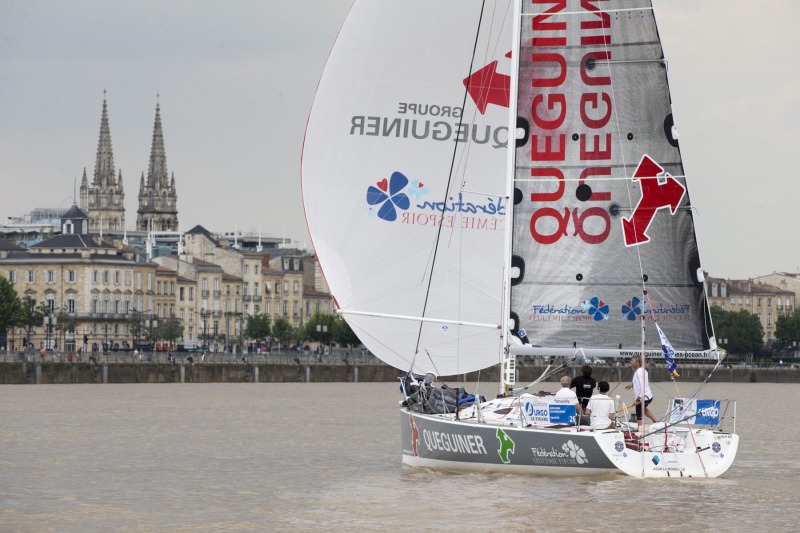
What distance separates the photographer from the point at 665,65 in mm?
18109

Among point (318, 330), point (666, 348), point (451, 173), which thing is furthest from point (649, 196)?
point (318, 330)

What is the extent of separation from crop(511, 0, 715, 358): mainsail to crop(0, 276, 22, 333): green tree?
70910mm

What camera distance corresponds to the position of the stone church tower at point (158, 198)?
557 feet

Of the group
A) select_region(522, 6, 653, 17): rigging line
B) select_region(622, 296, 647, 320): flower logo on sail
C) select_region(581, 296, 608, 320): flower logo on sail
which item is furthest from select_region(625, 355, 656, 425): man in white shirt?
select_region(522, 6, 653, 17): rigging line

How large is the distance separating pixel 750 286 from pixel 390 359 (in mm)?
129646

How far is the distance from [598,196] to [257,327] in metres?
91.9

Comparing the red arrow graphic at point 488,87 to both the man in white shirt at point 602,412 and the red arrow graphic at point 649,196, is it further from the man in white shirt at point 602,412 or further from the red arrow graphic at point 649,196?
the man in white shirt at point 602,412

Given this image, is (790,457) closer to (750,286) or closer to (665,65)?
(665,65)

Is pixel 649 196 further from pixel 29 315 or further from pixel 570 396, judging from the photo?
pixel 29 315

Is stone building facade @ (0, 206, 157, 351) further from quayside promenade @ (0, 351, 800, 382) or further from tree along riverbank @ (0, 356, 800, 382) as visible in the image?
tree along riverbank @ (0, 356, 800, 382)

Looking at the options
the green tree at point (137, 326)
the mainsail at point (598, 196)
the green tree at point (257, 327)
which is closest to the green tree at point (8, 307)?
the green tree at point (137, 326)

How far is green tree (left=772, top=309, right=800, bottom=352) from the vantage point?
12862 centimetres

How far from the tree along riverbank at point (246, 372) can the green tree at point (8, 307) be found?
12.4 metres

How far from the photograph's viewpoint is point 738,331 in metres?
123
